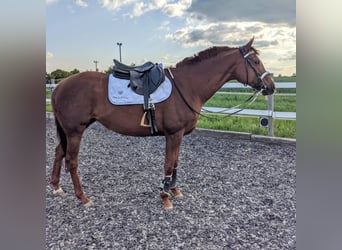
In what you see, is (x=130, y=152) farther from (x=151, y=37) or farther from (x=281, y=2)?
(x=281, y=2)

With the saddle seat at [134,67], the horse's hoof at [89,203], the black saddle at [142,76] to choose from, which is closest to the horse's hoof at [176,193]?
the horse's hoof at [89,203]

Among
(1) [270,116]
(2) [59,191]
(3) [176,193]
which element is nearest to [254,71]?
(1) [270,116]

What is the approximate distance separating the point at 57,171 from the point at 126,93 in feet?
1.92

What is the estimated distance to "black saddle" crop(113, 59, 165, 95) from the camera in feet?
4.93

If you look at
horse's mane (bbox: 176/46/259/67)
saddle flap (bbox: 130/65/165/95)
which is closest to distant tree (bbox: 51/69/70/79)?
saddle flap (bbox: 130/65/165/95)

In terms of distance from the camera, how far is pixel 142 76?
1.51 metres

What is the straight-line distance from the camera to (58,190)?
1.52m

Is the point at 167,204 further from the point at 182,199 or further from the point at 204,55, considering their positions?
the point at 204,55

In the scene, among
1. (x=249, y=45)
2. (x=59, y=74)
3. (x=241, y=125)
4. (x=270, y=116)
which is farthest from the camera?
(x=241, y=125)

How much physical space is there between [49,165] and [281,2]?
4.71 ft

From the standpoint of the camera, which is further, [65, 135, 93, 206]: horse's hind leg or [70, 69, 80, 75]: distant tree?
[65, 135, 93, 206]: horse's hind leg

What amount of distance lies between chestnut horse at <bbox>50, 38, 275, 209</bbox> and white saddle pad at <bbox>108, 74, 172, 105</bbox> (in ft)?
0.09

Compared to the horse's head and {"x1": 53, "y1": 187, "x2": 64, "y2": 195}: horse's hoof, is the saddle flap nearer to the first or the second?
the horse's head
